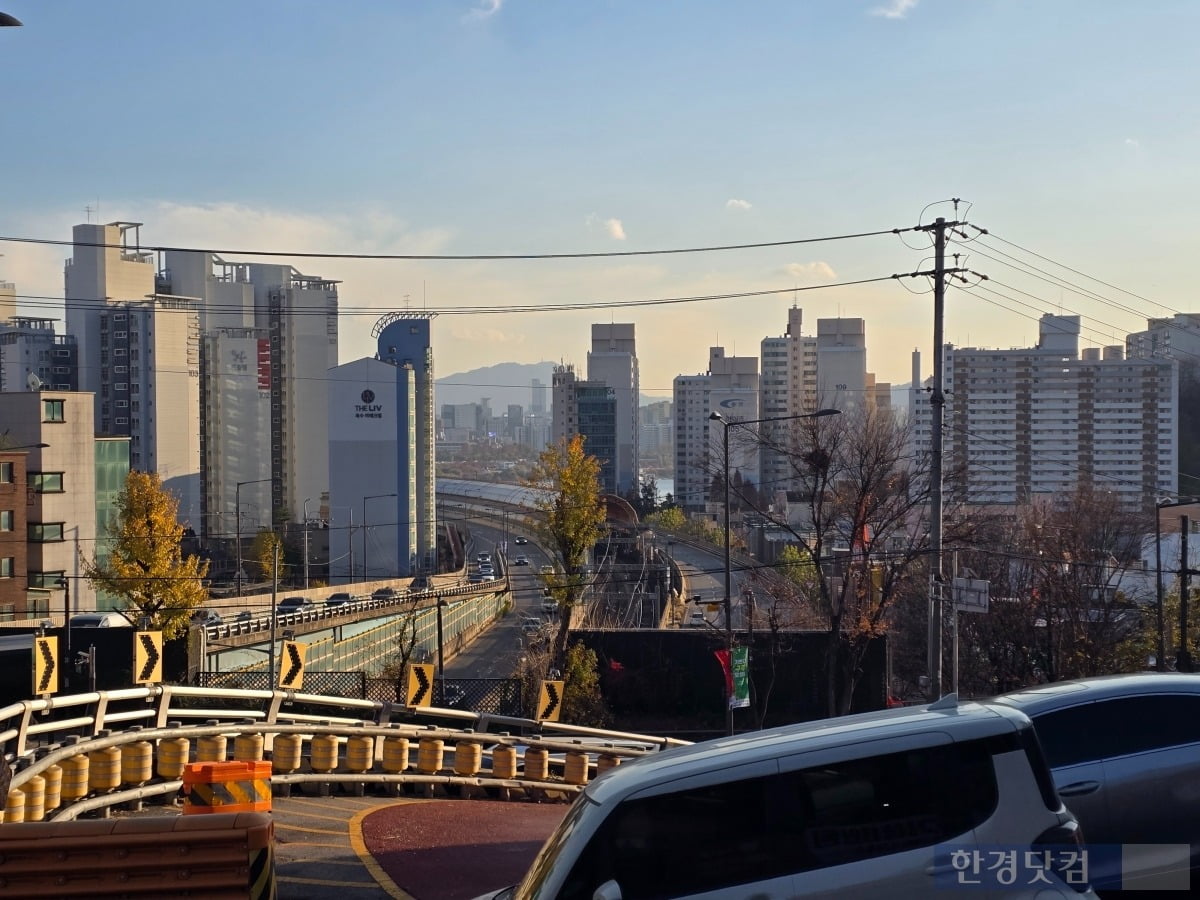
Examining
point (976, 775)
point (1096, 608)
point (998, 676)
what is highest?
point (976, 775)

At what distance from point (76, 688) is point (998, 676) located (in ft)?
80.1

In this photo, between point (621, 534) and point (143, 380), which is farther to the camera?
point (143, 380)

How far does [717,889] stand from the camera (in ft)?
14.7

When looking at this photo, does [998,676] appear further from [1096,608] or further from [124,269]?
[124,269]

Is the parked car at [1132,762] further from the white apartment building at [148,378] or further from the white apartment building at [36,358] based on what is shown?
the white apartment building at [36,358]

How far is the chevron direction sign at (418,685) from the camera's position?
47.3ft

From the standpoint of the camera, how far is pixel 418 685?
1463 cm

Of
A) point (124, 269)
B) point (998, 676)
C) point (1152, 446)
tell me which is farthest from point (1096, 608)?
point (124, 269)

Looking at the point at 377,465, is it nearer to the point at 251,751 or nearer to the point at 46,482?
the point at 46,482

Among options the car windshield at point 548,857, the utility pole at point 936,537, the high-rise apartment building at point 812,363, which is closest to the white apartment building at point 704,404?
the high-rise apartment building at point 812,363

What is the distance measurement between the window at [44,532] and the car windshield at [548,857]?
42962 mm

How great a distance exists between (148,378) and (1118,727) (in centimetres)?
9532

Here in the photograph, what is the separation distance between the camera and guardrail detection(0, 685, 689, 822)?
985 centimetres

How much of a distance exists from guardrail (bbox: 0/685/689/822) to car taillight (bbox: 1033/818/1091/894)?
7275mm
